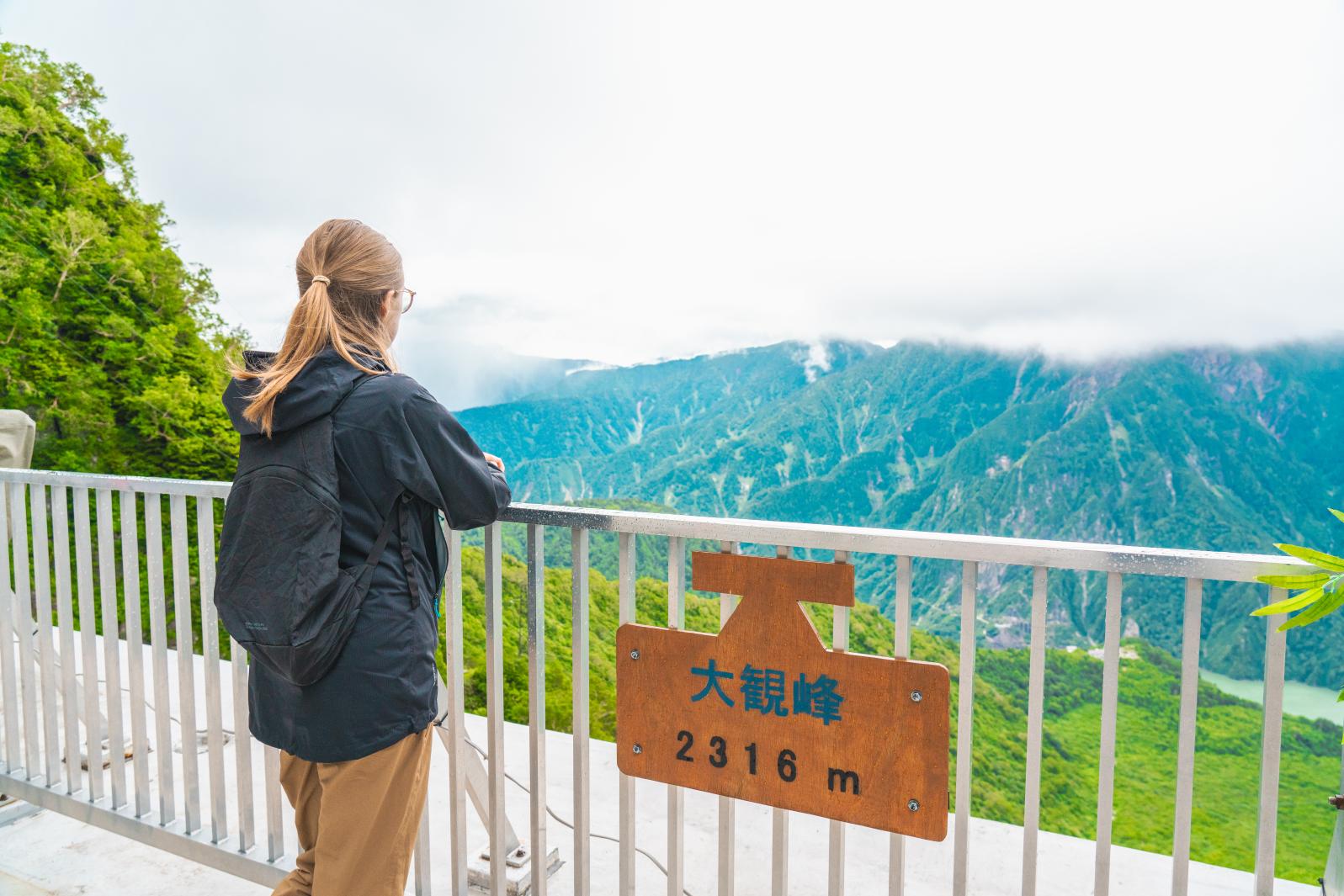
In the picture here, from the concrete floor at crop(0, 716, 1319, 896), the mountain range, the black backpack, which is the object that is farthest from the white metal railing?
the mountain range

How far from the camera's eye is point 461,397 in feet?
236

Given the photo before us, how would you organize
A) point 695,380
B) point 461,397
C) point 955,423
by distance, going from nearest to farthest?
1. point 461,397
2. point 955,423
3. point 695,380

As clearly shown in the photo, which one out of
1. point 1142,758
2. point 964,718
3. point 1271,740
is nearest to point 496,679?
point 964,718

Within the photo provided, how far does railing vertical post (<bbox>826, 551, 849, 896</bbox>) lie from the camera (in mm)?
1365

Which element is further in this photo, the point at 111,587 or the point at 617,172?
the point at 617,172

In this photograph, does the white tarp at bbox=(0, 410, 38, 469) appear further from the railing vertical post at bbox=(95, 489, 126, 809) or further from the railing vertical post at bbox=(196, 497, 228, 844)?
the railing vertical post at bbox=(196, 497, 228, 844)

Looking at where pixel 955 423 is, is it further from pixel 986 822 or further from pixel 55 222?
pixel 986 822

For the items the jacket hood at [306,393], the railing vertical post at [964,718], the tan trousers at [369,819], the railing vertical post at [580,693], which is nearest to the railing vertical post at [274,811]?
the tan trousers at [369,819]

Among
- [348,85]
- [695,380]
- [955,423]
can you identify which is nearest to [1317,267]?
[955,423]

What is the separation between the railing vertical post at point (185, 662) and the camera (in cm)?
200

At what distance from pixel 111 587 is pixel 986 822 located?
2.68m

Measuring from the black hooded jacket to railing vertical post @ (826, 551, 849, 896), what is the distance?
0.59 meters

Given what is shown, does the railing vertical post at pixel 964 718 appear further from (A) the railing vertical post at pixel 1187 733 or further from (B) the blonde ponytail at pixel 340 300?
(B) the blonde ponytail at pixel 340 300

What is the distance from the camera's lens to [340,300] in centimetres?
143
